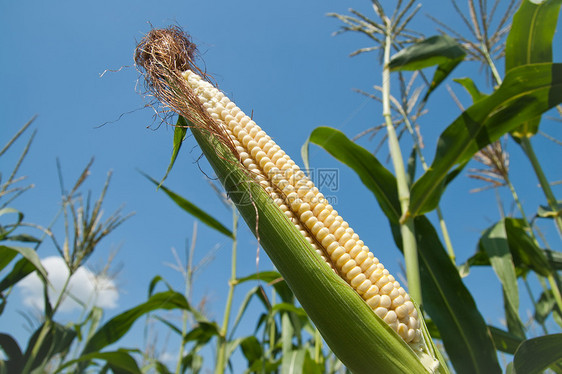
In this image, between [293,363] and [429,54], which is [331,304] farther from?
[429,54]

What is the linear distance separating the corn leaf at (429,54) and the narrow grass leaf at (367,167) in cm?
91

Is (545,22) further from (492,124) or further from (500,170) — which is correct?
(500,170)

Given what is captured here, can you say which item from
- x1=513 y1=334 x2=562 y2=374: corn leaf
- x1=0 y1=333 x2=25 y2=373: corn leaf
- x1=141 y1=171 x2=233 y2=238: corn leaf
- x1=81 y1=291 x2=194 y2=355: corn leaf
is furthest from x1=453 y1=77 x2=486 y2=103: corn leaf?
x1=0 y1=333 x2=25 y2=373: corn leaf

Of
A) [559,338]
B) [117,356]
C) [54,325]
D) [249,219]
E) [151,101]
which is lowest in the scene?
[54,325]

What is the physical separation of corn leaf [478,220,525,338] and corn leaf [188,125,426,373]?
1498 mm

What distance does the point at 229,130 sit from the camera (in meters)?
1.22

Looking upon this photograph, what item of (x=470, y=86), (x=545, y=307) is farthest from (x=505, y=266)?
(x=470, y=86)

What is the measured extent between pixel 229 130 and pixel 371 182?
4.42 ft

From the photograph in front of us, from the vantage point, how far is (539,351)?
1.39 m

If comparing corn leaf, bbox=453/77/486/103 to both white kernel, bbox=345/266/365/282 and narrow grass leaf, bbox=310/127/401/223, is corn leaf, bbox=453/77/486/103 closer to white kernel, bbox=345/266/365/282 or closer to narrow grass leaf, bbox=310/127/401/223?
narrow grass leaf, bbox=310/127/401/223

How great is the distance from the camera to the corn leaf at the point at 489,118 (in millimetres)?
1931

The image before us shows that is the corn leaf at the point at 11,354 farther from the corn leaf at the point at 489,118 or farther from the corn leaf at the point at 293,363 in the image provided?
the corn leaf at the point at 489,118

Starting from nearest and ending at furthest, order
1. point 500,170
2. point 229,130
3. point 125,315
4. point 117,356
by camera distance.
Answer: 1. point 229,130
2. point 117,356
3. point 125,315
4. point 500,170

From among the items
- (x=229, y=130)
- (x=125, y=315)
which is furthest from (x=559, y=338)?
(x=125, y=315)
